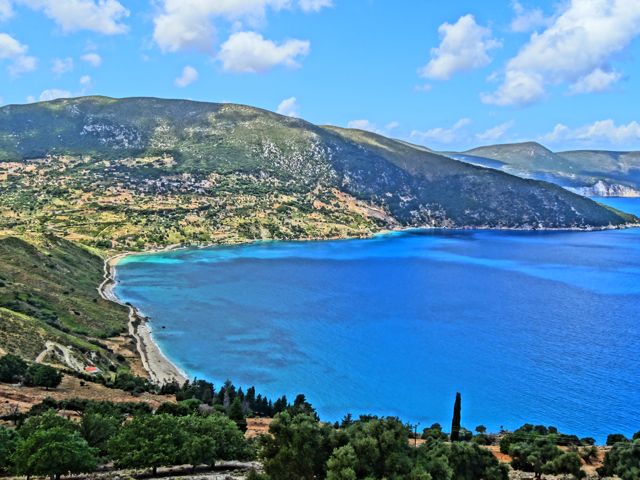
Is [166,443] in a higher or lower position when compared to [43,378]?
lower

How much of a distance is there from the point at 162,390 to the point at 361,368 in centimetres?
2874

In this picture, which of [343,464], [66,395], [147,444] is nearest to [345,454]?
[343,464]

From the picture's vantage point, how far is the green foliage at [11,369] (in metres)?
52.2

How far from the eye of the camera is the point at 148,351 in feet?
262

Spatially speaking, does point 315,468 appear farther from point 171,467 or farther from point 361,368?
point 361,368

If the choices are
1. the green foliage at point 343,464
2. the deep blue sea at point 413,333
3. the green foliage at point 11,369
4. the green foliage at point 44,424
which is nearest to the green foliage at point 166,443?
the green foliage at point 44,424

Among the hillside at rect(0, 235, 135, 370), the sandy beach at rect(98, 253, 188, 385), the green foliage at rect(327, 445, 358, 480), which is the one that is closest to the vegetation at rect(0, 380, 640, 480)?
the green foliage at rect(327, 445, 358, 480)

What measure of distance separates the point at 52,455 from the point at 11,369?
26779mm

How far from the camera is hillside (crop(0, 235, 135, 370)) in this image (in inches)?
2611

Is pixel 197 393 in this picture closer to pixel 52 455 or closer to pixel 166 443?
pixel 166 443

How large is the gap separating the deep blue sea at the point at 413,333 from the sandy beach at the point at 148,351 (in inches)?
80.3

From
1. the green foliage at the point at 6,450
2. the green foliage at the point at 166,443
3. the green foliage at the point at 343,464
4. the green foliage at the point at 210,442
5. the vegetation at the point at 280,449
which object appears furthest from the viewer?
the green foliage at the point at 210,442

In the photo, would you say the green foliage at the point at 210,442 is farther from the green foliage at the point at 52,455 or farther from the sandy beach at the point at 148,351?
the sandy beach at the point at 148,351

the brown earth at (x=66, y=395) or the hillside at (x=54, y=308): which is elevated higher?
the hillside at (x=54, y=308)
